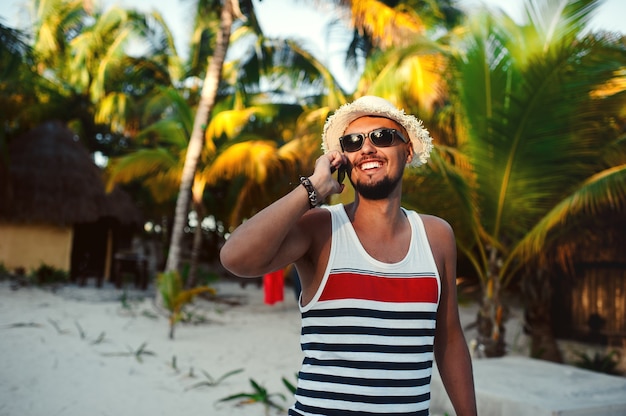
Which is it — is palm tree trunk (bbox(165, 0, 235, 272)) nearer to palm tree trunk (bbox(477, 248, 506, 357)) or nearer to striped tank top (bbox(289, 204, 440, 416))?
palm tree trunk (bbox(477, 248, 506, 357))

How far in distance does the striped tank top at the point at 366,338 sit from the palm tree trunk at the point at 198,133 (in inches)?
349

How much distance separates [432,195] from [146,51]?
12638 millimetres

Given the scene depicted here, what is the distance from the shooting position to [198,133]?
996 centimetres

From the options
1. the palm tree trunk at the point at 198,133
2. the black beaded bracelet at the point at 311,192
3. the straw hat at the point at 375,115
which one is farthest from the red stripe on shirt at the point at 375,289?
the palm tree trunk at the point at 198,133

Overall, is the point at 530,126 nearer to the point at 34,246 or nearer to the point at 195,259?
the point at 195,259

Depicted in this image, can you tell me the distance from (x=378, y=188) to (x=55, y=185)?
1524 cm

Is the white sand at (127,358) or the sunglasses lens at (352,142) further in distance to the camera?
the white sand at (127,358)

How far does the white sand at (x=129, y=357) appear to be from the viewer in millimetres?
5227

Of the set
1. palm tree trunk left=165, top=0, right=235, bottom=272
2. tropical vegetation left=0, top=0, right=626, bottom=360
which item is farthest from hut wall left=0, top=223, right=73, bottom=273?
palm tree trunk left=165, top=0, right=235, bottom=272

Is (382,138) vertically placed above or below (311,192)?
above

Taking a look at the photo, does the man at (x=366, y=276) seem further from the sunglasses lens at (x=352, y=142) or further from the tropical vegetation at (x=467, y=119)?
the tropical vegetation at (x=467, y=119)

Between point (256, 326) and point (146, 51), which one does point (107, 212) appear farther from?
point (256, 326)

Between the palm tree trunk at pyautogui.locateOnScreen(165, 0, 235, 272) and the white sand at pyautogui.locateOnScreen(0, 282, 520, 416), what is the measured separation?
4.87 ft

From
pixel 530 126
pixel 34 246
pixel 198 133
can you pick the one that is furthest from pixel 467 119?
pixel 34 246
